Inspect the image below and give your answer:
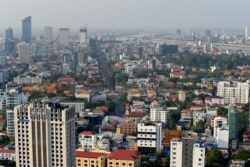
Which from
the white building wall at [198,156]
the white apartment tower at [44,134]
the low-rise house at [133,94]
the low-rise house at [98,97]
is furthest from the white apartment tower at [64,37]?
the white apartment tower at [44,134]

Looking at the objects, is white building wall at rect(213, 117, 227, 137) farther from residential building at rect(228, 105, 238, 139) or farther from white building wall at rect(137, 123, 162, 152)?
white building wall at rect(137, 123, 162, 152)

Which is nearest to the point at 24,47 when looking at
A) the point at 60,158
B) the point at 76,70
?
the point at 76,70

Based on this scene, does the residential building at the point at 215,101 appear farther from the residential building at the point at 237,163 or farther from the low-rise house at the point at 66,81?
the low-rise house at the point at 66,81

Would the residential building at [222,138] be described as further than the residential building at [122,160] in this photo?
Yes

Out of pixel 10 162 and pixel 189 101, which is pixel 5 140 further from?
pixel 189 101

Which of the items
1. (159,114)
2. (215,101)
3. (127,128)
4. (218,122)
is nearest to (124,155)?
(127,128)
